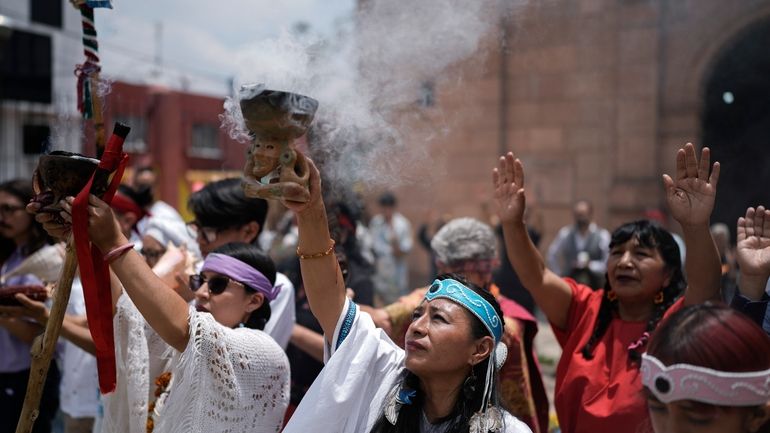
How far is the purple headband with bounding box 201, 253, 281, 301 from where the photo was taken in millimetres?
2648

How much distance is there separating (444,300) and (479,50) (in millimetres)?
1757

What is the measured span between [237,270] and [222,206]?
2.23ft

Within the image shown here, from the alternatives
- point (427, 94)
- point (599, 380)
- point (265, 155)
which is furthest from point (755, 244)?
point (265, 155)

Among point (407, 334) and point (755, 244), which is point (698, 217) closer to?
point (755, 244)

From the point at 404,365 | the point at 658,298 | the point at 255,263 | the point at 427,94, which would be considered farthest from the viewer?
the point at 427,94

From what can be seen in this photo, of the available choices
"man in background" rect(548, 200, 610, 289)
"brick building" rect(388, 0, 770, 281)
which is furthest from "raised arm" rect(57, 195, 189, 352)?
"man in background" rect(548, 200, 610, 289)

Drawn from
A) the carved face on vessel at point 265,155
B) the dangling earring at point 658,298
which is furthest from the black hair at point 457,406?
the dangling earring at point 658,298

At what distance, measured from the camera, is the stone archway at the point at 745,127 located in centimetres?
501

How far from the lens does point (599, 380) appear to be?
290 cm

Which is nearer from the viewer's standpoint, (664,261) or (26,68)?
(664,261)

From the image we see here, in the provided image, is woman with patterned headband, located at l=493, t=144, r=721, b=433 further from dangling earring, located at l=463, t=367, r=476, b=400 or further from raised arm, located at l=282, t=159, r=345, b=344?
raised arm, located at l=282, t=159, r=345, b=344

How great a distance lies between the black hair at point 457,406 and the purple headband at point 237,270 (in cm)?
72

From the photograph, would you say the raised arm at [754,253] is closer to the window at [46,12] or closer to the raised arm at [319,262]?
the raised arm at [319,262]

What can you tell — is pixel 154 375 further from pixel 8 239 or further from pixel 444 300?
pixel 8 239
